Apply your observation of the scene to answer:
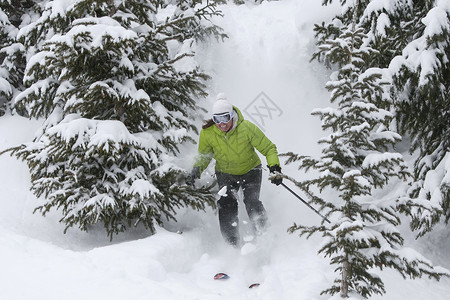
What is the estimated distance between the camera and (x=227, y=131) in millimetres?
6023

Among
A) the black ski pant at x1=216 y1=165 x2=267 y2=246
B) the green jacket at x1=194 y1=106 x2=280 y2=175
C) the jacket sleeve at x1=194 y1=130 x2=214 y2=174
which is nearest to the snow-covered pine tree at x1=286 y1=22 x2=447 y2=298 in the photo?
the green jacket at x1=194 y1=106 x2=280 y2=175

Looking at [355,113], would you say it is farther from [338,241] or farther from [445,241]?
[445,241]

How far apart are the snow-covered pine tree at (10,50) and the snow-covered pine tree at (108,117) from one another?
2.37m

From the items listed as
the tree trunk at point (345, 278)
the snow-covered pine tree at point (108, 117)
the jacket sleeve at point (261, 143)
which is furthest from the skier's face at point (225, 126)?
the tree trunk at point (345, 278)

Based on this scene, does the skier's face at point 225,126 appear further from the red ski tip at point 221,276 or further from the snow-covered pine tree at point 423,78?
the snow-covered pine tree at point 423,78

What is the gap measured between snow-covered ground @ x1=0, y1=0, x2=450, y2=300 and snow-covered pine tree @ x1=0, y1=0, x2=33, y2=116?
2.43 feet

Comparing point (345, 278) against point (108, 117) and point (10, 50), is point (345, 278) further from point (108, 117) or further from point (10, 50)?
point (10, 50)

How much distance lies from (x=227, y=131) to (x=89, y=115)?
235 cm

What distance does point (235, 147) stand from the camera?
6098 millimetres

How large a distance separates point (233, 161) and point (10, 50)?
612 centimetres

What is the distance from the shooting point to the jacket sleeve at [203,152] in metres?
6.26

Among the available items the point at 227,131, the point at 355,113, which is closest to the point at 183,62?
the point at 227,131

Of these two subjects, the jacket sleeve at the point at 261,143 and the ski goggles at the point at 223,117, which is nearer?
the ski goggles at the point at 223,117

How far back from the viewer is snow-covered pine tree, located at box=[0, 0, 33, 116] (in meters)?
8.39
